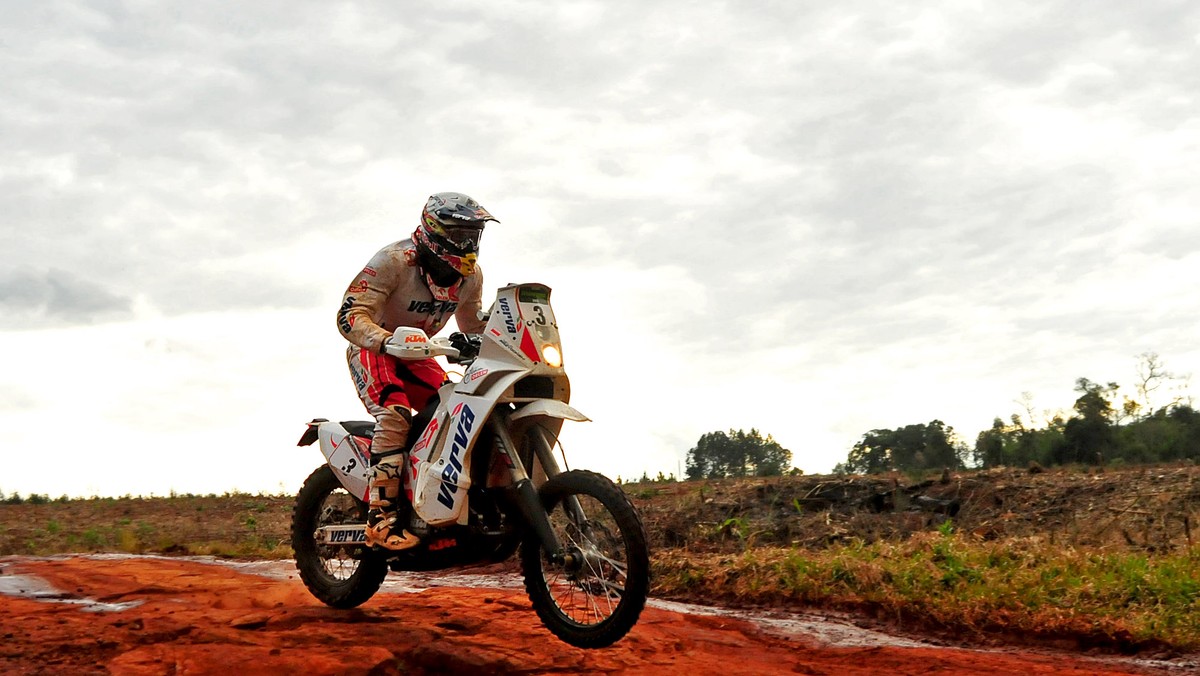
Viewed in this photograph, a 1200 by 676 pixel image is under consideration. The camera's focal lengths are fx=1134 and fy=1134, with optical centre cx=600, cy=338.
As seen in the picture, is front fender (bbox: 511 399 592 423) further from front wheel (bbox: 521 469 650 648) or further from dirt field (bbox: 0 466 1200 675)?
dirt field (bbox: 0 466 1200 675)

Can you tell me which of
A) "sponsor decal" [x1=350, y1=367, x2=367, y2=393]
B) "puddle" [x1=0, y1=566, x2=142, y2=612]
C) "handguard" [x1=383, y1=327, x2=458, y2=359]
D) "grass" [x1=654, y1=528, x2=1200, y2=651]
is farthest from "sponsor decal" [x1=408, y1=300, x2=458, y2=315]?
"grass" [x1=654, y1=528, x2=1200, y2=651]

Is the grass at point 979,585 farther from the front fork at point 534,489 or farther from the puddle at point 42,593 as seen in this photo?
the puddle at point 42,593

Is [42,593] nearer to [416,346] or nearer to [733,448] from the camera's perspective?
[416,346]

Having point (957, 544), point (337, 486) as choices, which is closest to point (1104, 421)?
point (957, 544)

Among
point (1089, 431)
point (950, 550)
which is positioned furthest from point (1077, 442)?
point (950, 550)

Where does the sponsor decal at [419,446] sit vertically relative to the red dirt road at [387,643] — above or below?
above

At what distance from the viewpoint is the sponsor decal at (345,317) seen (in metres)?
7.18

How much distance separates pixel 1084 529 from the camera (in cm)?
1130

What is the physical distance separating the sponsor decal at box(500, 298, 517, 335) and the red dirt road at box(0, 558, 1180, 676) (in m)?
1.83

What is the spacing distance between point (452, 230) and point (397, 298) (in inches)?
27.5

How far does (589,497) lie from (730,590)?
3420 millimetres

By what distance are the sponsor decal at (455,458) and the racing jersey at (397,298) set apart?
0.86 m

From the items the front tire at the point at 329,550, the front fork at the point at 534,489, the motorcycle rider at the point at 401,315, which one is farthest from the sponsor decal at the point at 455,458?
the front tire at the point at 329,550

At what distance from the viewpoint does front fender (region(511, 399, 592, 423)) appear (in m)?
6.34
